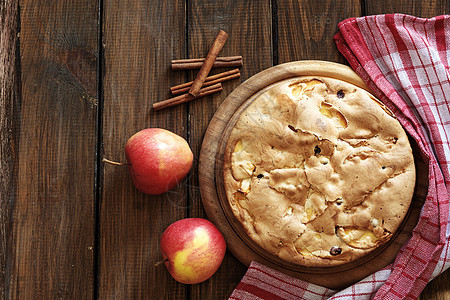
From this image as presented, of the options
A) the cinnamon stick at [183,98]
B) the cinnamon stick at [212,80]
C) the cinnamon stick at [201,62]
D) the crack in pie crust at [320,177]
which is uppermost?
the cinnamon stick at [201,62]

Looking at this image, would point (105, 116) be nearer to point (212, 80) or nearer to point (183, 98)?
point (183, 98)

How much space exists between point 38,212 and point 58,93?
0.39 m

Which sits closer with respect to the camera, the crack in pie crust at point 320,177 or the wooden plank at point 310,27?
the crack in pie crust at point 320,177

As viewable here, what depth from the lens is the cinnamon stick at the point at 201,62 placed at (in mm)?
1350

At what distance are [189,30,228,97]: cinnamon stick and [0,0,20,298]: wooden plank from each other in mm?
581

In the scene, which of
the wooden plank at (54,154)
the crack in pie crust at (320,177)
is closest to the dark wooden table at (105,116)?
the wooden plank at (54,154)

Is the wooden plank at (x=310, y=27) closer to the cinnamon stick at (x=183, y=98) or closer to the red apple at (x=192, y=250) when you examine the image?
the cinnamon stick at (x=183, y=98)

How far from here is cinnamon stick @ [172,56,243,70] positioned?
135 cm

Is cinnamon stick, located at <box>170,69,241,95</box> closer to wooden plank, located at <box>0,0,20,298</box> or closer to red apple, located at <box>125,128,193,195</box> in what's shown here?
red apple, located at <box>125,128,193,195</box>

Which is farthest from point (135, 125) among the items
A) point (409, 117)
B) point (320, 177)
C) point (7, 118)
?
point (409, 117)

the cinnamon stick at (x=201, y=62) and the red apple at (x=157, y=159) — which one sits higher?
the cinnamon stick at (x=201, y=62)

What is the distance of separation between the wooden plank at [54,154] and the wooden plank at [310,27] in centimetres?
63

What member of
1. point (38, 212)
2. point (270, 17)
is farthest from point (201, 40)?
point (38, 212)

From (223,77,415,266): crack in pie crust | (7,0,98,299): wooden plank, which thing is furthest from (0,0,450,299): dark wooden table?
(223,77,415,266): crack in pie crust
